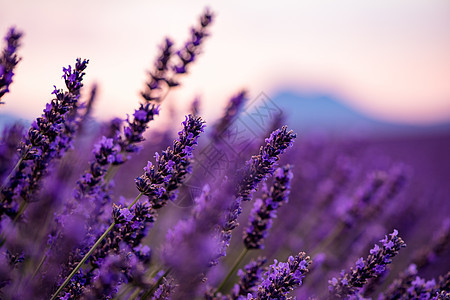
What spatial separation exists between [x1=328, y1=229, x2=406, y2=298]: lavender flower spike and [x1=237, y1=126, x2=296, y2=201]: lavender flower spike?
2.68 ft

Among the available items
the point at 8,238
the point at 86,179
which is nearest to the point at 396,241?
the point at 86,179

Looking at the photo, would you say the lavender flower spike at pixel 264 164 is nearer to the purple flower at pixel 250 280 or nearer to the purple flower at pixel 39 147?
the purple flower at pixel 250 280

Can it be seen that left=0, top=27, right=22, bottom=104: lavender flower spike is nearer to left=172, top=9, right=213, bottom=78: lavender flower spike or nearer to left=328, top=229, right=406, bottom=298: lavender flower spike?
left=172, top=9, right=213, bottom=78: lavender flower spike

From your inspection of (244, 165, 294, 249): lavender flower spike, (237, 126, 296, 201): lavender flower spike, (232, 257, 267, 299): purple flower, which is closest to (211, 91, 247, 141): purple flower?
(244, 165, 294, 249): lavender flower spike

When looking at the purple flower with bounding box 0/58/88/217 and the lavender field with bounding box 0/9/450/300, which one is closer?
the lavender field with bounding box 0/9/450/300

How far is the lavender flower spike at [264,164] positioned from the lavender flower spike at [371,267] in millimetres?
817

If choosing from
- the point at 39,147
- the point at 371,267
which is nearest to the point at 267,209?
the point at 371,267

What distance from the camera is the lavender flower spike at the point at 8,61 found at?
1756 mm

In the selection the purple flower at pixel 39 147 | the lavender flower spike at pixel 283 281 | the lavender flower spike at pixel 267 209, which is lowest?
the purple flower at pixel 39 147

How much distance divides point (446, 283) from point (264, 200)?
4.84 feet

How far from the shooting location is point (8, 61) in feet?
5.91

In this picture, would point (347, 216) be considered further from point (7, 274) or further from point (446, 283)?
point (7, 274)

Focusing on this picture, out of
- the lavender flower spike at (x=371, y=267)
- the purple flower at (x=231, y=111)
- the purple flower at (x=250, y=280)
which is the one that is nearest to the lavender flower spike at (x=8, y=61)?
the purple flower at (x=250, y=280)

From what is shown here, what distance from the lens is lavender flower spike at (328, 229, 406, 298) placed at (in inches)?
74.9
